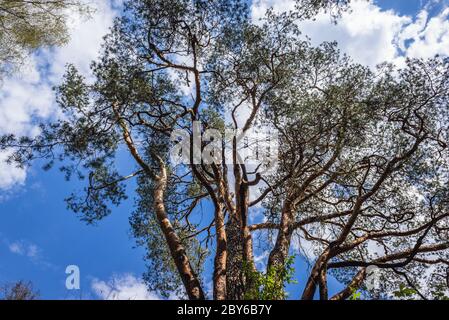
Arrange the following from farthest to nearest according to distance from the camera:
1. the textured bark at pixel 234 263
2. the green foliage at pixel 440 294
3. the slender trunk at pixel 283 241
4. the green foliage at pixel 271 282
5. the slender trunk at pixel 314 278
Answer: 1. the slender trunk at pixel 283 241
2. the textured bark at pixel 234 263
3. the slender trunk at pixel 314 278
4. the green foliage at pixel 271 282
5. the green foliage at pixel 440 294

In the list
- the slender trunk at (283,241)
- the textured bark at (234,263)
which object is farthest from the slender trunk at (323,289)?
the textured bark at (234,263)

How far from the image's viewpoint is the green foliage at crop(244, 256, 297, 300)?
14.5 ft

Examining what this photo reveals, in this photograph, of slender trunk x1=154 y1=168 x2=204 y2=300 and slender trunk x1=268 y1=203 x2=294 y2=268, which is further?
slender trunk x1=268 y1=203 x2=294 y2=268

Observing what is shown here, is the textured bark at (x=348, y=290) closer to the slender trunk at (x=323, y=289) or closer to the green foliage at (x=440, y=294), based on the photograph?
the slender trunk at (x=323, y=289)

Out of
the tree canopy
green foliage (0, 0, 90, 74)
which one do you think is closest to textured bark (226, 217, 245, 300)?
the tree canopy

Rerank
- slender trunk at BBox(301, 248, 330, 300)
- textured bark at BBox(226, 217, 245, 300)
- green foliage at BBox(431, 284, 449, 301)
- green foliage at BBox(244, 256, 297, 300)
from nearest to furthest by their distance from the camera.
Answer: green foliage at BBox(431, 284, 449, 301)
green foliage at BBox(244, 256, 297, 300)
slender trunk at BBox(301, 248, 330, 300)
textured bark at BBox(226, 217, 245, 300)

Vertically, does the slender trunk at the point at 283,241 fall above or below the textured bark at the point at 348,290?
above

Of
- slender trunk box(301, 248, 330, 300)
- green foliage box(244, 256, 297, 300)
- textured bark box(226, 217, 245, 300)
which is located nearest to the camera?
green foliage box(244, 256, 297, 300)

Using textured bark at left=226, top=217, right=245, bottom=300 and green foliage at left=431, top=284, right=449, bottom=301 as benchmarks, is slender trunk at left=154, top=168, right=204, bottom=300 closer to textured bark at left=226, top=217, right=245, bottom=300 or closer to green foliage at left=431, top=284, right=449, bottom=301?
textured bark at left=226, top=217, right=245, bottom=300

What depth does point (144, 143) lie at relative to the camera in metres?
7.82

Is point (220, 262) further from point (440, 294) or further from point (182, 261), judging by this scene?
point (440, 294)

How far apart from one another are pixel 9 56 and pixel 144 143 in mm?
3253

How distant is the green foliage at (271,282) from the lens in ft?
14.5
